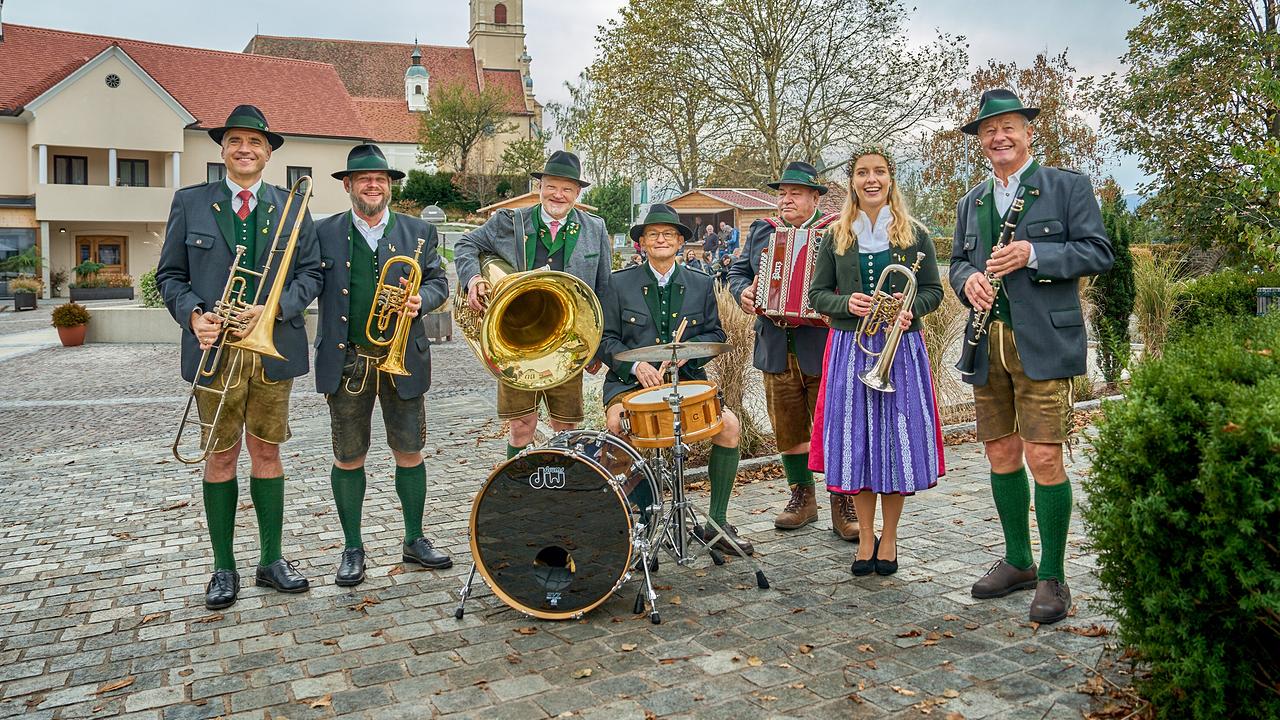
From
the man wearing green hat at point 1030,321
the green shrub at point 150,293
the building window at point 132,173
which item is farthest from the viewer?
the building window at point 132,173

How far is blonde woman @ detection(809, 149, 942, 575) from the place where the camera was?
5.29 metres

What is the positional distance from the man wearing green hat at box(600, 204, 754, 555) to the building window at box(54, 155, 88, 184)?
4208 cm

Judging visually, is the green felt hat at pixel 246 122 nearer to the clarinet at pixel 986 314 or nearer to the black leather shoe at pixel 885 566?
the clarinet at pixel 986 314

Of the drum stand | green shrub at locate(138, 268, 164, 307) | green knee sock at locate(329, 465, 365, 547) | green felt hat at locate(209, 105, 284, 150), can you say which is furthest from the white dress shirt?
green shrub at locate(138, 268, 164, 307)

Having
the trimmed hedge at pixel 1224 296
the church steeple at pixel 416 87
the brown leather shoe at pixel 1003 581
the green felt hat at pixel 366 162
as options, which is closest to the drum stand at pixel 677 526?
the brown leather shoe at pixel 1003 581

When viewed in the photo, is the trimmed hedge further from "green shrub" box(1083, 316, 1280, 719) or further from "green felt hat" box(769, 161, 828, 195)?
"green shrub" box(1083, 316, 1280, 719)

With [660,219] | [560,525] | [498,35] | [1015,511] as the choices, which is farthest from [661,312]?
[498,35]

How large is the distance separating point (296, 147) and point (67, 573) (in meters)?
42.7

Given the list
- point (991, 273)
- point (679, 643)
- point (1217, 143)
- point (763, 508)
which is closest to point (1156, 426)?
point (991, 273)

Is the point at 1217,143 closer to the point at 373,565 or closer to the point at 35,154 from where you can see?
the point at 373,565

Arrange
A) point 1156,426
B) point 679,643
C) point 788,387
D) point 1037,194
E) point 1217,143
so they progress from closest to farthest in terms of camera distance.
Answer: point 1156,426 → point 679,643 → point 1037,194 → point 788,387 → point 1217,143

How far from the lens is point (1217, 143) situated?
20.9m

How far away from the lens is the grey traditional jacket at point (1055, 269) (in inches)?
186

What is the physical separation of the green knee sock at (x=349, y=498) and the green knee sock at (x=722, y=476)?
80.5 inches
